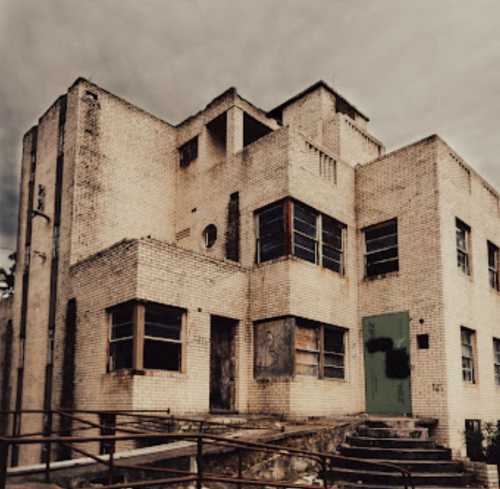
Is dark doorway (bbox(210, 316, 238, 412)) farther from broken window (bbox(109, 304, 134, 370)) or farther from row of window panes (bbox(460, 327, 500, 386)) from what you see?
row of window panes (bbox(460, 327, 500, 386))

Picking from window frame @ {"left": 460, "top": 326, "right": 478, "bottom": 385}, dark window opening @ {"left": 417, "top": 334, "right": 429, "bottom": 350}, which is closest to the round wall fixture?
dark window opening @ {"left": 417, "top": 334, "right": 429, "bottom": 350}

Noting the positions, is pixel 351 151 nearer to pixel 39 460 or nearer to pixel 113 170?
pixel 113 170

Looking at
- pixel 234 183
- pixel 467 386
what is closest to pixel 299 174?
pixel 234 183

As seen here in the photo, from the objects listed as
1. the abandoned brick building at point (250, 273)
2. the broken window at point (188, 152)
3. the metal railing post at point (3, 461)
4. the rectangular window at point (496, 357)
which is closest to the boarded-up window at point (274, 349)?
the abandoned brick building at point (250, 273)

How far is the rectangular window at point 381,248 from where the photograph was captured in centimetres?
1562

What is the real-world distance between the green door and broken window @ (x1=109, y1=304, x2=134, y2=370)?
6.50 m

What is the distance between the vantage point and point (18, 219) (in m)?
18.7

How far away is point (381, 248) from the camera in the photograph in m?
15.9

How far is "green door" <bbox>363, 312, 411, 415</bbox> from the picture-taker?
14.4 metres

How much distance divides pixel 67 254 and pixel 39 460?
5.26 meters

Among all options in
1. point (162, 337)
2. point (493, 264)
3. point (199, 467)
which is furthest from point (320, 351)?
Result: point (199, 467)

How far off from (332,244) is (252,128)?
5613 millimetres

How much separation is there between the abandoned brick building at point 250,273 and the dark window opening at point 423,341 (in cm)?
5

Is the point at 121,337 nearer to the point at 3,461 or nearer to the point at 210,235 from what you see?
the point at 210,235
